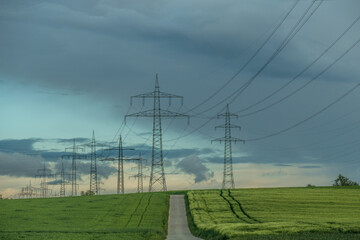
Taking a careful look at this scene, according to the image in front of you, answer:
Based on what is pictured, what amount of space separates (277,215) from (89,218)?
29282mm

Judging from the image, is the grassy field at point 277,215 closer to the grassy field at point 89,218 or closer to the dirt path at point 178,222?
the dirt path at point 178,222

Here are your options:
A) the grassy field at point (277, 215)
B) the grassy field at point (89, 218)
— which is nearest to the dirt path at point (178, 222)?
the grassy field at point (89, 218)

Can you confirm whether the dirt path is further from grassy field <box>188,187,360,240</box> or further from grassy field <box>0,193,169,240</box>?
grassy field <box>188,187,360,240</box>

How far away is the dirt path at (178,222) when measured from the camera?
6624 centimetres

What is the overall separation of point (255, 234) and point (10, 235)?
28409 millimetres

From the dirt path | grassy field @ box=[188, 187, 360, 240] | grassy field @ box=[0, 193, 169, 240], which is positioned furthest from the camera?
the dirt path

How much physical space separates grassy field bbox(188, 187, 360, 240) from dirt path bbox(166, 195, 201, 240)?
60.2 inches

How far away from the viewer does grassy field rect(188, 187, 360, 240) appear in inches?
2189

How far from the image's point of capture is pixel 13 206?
4449 inches

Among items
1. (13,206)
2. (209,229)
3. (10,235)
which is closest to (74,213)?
(13,206)

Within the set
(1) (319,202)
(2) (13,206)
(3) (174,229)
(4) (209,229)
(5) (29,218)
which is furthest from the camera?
(2) (13,206)

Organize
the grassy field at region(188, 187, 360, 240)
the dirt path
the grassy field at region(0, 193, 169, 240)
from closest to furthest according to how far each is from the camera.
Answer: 1. the grassy field at region(188, 187, 360, 240)
2. the grassy field at region(0, 193, 169, 240)
3. the dirt path

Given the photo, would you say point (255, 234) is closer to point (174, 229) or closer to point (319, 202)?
point (174, 229)

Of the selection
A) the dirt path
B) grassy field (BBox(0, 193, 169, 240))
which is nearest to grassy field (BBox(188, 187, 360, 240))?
the dirt path
